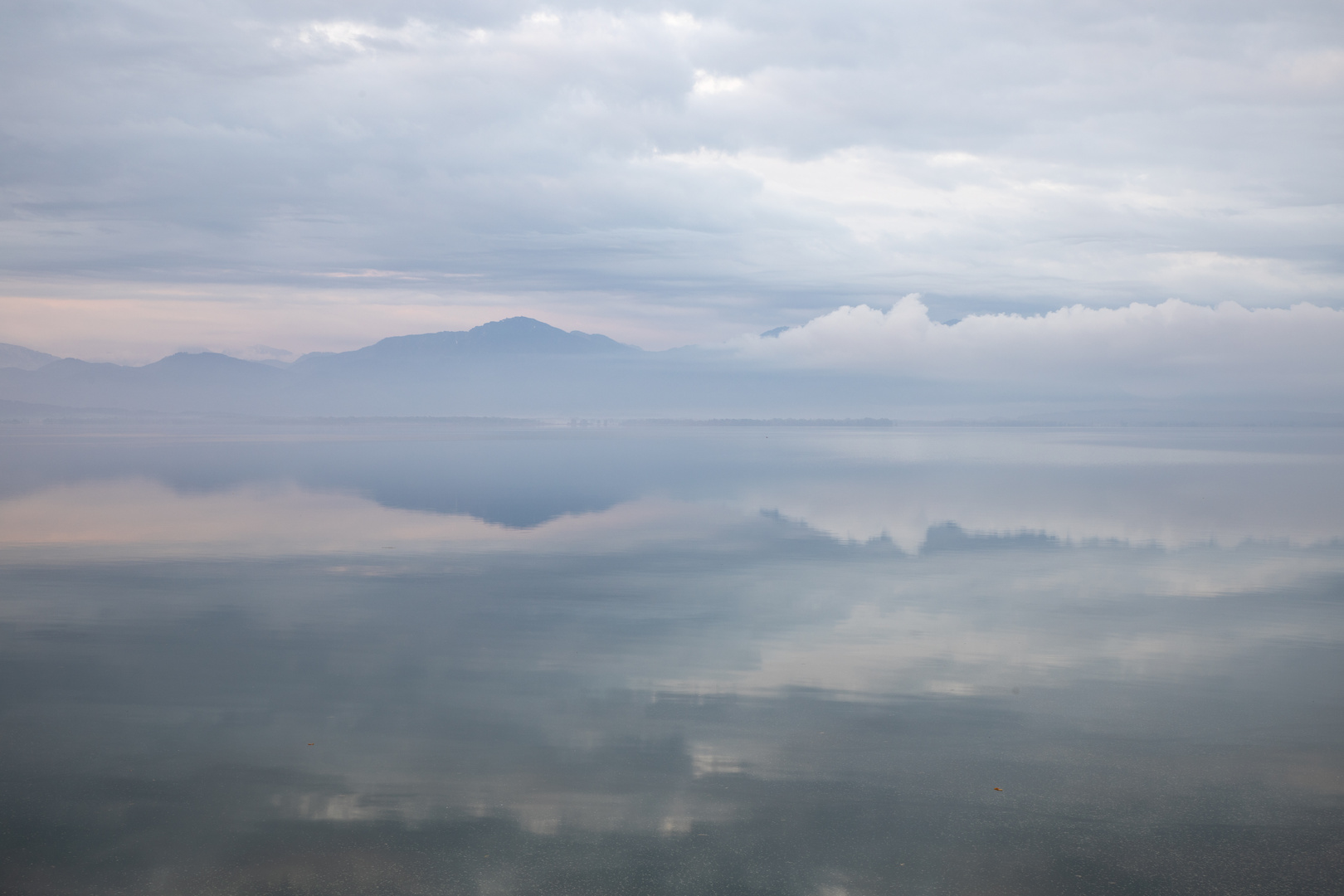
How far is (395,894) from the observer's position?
446 inches

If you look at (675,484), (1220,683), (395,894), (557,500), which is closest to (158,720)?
(395,894)

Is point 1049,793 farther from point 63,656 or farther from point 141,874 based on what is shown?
point 63,656

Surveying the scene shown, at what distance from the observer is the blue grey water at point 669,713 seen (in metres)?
12.1

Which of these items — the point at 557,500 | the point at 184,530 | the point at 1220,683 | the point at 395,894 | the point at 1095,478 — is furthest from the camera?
the point at 1095,478

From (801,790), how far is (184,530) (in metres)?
35.4

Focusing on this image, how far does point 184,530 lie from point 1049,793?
37.6 m

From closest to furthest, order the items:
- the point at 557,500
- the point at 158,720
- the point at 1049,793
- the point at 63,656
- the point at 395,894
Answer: the point at 395,894
the point at 1049,793
the point at 158,720
the point at 63,656
the point at 557,500

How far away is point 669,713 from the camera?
56.8 ft

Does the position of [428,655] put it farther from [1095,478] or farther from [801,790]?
[1095,478]

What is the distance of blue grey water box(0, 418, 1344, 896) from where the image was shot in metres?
12.1

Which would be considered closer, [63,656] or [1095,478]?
[63,656]

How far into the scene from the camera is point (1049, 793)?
553 inches

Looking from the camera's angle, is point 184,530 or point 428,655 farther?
point 184,530

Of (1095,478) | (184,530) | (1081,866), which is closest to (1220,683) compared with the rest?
(1081,866)
